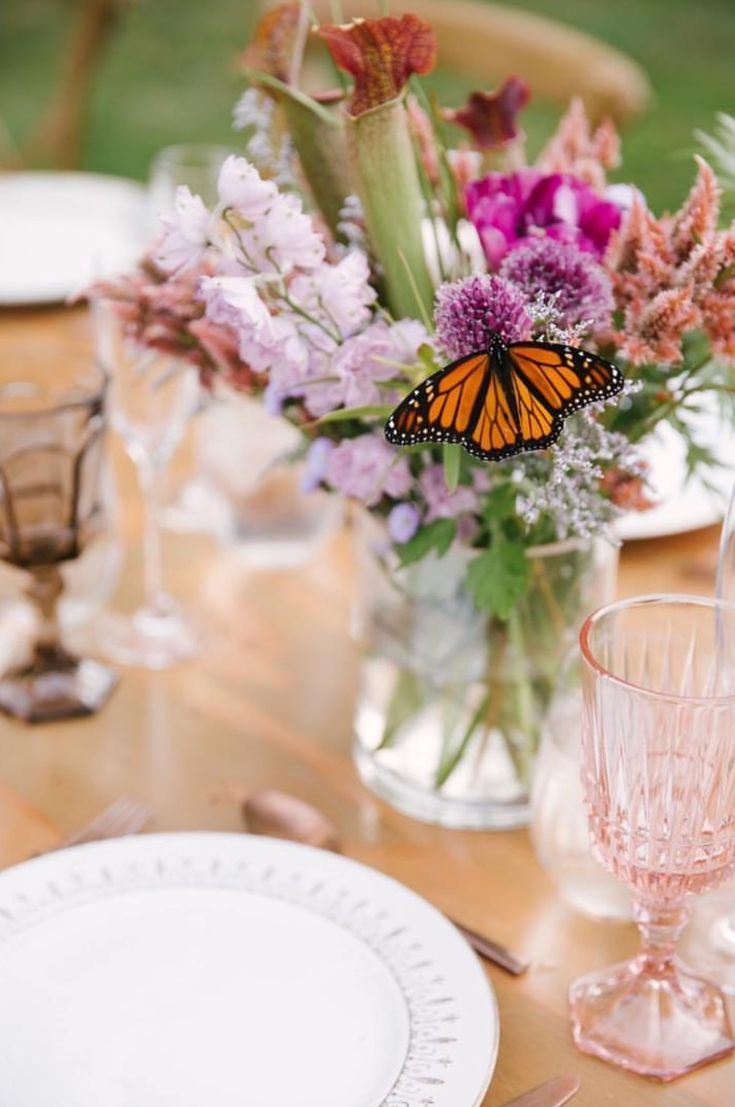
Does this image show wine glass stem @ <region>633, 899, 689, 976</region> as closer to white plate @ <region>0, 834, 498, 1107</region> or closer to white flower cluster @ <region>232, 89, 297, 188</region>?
white plate @ <region>0, 834, 498, 1107</region>

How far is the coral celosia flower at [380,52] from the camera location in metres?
0.81

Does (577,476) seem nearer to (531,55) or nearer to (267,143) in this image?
(267,143)

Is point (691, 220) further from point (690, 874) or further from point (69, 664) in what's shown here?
point (69, 664)

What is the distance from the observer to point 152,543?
125 centimetres

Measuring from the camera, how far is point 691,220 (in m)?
0.83

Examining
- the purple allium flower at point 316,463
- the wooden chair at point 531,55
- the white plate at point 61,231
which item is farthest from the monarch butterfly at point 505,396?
the wooden chair at point 531,55

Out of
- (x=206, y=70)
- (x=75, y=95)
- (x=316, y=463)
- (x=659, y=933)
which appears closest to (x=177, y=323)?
(x=316, y=463)

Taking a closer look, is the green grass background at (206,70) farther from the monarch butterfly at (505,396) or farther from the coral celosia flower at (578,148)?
the monarch butterfly at (505,396)

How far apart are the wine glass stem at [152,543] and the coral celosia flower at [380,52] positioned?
45cm

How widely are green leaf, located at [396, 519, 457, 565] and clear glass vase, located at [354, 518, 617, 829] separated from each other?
0.15 ft

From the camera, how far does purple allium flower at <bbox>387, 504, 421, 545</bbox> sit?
94cm

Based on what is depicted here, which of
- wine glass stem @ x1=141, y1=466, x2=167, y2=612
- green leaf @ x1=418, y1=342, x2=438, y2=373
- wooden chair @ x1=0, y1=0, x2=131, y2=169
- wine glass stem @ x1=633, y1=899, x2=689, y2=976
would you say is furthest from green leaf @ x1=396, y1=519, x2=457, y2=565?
wooden chair @ x1=0, y1=0, x2=131, y2=169

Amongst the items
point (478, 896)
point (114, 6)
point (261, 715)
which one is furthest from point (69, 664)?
point (114, 6)

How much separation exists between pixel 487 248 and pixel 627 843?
1.08 ft
